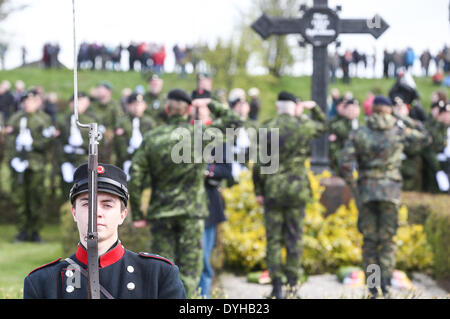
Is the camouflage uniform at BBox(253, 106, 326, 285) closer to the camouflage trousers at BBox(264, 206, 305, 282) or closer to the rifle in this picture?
the camouflage trousers at BBox(264, 206, 305, 282)

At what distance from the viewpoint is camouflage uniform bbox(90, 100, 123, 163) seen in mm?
9445

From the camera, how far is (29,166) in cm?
899

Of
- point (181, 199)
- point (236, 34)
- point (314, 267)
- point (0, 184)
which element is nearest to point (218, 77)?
point (236, 34)

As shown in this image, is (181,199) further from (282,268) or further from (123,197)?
(123,197)

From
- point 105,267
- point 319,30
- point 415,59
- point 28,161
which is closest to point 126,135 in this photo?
point 28,161

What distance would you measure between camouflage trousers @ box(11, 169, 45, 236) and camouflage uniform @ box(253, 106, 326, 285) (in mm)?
4014

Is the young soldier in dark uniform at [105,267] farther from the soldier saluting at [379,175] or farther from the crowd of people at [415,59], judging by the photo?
the crowd of people at [415,59]

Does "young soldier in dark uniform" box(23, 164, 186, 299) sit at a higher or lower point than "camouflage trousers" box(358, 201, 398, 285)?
higher

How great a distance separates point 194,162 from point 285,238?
1786 millimetres

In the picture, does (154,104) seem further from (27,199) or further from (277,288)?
(277,288)

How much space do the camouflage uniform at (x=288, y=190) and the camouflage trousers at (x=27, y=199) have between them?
401cm

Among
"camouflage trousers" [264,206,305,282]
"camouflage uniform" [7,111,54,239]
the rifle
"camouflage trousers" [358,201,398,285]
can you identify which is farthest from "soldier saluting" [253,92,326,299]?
the rifle

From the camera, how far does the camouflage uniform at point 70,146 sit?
905 cm

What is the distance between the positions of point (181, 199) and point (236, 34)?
35.4ft
